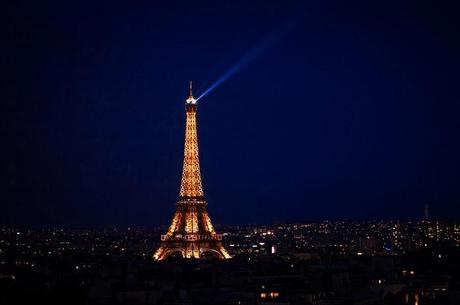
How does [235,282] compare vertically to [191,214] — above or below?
below

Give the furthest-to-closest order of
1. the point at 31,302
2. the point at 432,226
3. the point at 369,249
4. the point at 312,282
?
1. the point at 432,226
2. the point at 369,249
3. the point at 312,282
4. the point at 31,302

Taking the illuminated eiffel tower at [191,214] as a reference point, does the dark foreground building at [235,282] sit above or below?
below

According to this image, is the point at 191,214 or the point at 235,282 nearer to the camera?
the point at 235,282

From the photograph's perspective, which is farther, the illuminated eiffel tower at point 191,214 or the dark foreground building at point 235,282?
the illuminated eiffel tower at point 191,214

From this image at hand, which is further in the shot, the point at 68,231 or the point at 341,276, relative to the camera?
the point at 68,231

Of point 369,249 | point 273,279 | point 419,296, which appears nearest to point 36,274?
point 273,279

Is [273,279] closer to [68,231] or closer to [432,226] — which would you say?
[432,226]

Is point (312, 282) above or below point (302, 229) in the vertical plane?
below

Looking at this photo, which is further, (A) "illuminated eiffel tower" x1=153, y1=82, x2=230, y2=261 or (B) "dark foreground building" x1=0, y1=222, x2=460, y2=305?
(A) "illuminated eiffel tower" x1=153, y1=82, x2=230, y2=261
